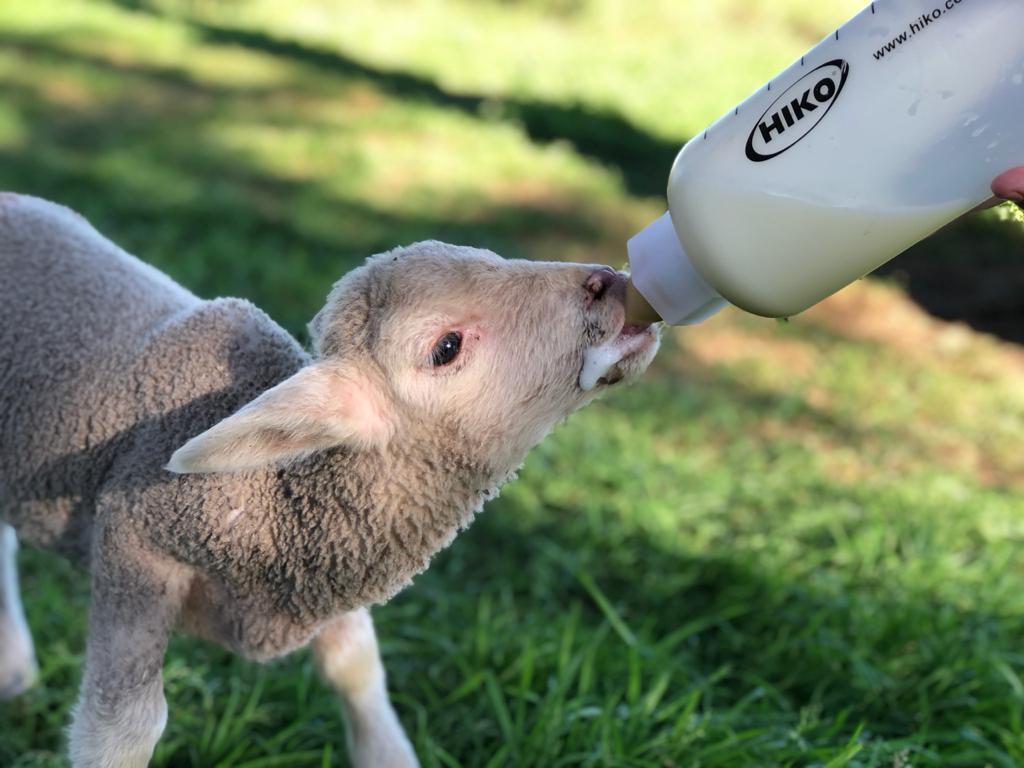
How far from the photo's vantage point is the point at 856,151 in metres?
1.86

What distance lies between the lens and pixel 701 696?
10.8 feet

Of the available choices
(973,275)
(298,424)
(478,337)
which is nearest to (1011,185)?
(478,337)

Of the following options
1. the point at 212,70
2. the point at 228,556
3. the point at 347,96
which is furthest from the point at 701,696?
the point at 212,70

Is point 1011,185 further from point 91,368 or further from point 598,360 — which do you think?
point 91,368

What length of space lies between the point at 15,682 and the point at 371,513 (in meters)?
1.56

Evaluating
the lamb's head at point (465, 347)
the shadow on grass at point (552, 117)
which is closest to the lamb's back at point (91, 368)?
the lamb's head at point (465, 347)

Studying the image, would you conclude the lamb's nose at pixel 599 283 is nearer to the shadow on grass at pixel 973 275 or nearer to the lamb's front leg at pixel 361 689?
the lamb's front leg at pixel 361 689

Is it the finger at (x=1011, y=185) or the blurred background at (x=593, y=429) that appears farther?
the blurred background at (x=593, y=429)

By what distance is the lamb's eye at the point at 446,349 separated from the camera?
198 cm

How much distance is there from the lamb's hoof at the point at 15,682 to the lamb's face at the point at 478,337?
1.67m

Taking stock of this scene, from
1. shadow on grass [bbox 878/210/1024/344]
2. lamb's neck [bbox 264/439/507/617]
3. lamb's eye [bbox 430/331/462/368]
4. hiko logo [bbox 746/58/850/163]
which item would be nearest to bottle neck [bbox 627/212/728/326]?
hiko logo [bbox 746/58/850/163]

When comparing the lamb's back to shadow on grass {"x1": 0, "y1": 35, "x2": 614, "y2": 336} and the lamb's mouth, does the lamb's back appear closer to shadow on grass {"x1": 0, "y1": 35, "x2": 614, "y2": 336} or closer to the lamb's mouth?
the lamb's mouth

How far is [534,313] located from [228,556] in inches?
30.7

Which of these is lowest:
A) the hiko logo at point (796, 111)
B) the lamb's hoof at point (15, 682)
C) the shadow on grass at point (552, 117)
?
the lamb's hoof at point (15, 682)
